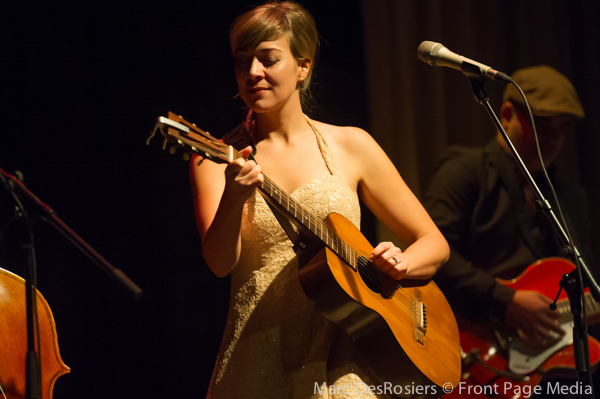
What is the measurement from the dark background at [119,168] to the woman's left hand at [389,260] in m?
1.37

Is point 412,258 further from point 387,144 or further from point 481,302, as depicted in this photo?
point 387,144

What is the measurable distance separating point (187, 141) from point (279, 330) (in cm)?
68

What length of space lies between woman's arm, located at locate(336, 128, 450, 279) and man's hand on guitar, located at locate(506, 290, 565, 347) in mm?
1093

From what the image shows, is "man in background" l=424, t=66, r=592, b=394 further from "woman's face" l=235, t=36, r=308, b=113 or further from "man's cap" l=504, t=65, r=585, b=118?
"woman's face" l=235, t=36, r=308, b=113

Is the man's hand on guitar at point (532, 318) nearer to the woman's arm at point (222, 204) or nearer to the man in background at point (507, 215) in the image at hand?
the man in background at point (507, 215)

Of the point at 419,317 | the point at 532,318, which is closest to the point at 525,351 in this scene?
the point at 532,318

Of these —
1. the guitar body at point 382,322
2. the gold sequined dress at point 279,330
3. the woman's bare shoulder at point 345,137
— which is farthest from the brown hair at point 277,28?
the guitar body at point 382,322

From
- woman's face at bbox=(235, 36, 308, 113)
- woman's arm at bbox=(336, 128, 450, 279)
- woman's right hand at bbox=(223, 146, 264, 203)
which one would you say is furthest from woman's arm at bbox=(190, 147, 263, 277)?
woman's arm at bbox=(336, 128, 450, 279)

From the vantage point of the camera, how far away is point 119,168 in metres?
2.87

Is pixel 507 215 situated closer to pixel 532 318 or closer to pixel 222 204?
pixel 532 318

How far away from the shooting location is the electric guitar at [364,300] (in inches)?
64.3

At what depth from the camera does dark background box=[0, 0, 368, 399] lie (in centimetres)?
271

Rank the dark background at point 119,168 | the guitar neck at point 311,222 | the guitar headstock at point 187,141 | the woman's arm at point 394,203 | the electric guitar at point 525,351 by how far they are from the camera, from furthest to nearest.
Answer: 1. the electric guitar at point 525,351
2. the dark background at point 119,168
3. the woman's arm at point 394,203
4. the guitar neck at point 311,222
5. the guitar headstock at point 187,141

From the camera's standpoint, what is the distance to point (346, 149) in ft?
6.81
